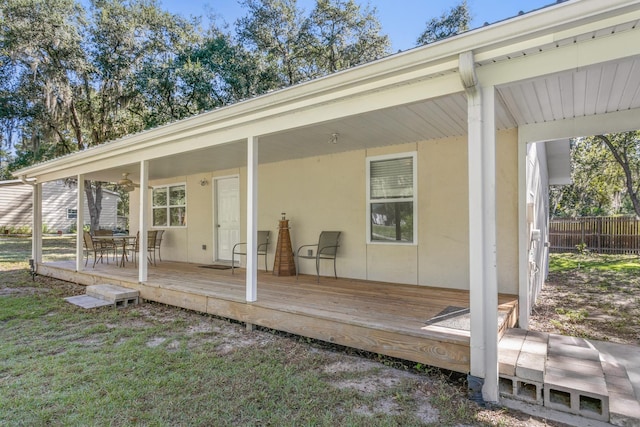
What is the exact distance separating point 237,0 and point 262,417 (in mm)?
15372

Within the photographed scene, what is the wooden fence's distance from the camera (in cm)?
1202

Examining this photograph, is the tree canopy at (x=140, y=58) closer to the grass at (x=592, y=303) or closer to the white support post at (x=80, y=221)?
the white support post at (x=80, y=221)

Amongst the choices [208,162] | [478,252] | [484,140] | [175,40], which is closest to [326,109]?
[484,140]

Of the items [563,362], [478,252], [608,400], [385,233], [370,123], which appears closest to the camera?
[608,400]

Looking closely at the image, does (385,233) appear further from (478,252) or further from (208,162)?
(208,162)

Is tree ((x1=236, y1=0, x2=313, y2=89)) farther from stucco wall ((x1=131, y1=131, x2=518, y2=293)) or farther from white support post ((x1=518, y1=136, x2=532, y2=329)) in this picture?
white support post ((x1=518, y1=136, x2=532, y2=329))

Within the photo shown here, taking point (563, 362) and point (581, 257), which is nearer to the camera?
point (563, 362)

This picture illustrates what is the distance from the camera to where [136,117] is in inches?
569

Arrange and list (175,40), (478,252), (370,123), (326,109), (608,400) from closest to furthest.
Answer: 1. (608,400)
2. (478,252)
3. (326,109)
4. (370,123)
5. (175,40)

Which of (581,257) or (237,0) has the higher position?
(237,0)

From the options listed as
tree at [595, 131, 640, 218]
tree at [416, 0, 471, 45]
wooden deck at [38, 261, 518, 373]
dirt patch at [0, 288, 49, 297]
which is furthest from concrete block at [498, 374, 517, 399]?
tree at [416, 0, 471, 45]

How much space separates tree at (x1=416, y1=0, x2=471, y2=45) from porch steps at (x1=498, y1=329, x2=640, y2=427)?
12.5 m

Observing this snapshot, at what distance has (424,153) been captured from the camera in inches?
191

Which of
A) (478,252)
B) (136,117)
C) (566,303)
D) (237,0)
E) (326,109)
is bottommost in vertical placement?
(566,303)
